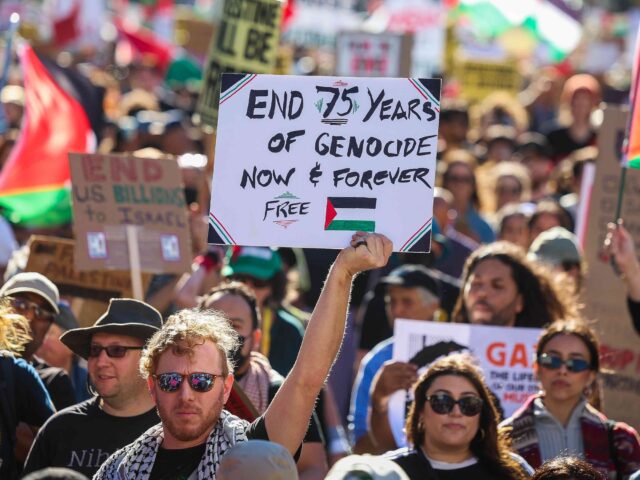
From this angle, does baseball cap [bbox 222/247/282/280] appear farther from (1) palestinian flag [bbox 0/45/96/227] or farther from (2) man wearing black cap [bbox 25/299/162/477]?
(2) man wearing black cap [bbox 25/299/162/477]

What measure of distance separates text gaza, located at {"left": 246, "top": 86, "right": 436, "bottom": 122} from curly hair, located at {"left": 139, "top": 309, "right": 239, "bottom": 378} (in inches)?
29.9

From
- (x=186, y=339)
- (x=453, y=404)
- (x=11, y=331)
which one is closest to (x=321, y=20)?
(x=11, y=331)

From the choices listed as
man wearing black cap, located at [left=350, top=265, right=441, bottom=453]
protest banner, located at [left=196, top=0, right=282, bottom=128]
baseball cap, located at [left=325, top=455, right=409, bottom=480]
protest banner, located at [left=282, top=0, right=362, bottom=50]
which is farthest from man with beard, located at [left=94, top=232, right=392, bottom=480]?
protest banner, located at [left=282, top=0, right=362, bottom=50]

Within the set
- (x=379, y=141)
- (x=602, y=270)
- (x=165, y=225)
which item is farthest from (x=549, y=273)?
(x=379, y=141)

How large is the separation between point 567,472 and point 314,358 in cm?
85

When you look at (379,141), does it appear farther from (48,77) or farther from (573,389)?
(48,77)

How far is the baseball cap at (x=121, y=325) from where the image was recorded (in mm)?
4992

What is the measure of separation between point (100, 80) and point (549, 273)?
9284mm

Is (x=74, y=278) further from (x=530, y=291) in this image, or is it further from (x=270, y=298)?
(x=530, y=291)

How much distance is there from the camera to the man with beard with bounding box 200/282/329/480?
17.5 ft

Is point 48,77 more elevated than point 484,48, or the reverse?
point 484,48

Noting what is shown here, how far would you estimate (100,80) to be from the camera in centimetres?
1523

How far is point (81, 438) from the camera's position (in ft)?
15.4

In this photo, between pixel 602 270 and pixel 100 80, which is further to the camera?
pixel 100 80
